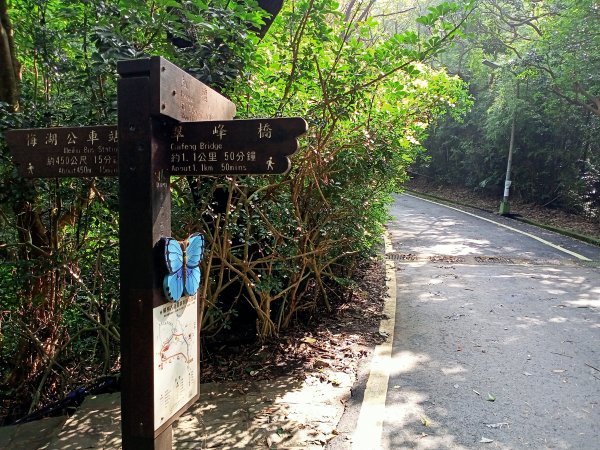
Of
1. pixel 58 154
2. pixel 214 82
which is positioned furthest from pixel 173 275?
pixel 214 82

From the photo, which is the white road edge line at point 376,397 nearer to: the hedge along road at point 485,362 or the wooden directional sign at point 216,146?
the hedge along road at point 485,362

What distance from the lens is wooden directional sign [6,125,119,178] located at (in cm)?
244

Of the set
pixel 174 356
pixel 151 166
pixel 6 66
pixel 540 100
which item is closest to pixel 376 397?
pixel 174 356

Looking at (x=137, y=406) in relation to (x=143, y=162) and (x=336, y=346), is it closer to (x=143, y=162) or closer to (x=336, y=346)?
(x=143, y=162)

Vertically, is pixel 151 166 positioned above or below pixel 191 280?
above

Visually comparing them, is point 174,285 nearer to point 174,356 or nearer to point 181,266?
point 181,266

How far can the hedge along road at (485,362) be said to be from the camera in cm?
381

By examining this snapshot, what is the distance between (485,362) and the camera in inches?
207

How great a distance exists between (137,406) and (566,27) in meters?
16.1

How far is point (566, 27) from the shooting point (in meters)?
14.4

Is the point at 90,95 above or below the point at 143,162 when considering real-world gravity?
above

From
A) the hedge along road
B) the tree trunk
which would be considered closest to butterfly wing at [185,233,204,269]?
the hedge along road

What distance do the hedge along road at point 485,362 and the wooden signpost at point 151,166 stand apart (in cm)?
179

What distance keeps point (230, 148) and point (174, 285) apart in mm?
696
